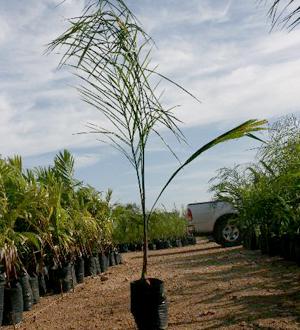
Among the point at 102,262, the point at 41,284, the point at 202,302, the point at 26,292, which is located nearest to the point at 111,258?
Result: the point at 102,262

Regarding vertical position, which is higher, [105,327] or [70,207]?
[70,207]

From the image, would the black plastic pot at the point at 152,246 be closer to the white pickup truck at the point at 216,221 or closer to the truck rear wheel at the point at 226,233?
the white pickup truck at the point at 216,221

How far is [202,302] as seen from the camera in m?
4.23

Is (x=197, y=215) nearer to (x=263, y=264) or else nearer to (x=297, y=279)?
(x=263, y=264)

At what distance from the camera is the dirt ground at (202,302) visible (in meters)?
3.58

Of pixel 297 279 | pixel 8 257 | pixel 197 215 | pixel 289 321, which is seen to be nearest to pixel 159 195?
pixel 289 321

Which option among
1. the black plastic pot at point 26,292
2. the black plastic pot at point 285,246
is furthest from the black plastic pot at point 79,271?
the black plastic pot at point 285,246

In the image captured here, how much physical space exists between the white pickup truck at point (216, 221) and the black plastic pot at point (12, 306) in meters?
7.26

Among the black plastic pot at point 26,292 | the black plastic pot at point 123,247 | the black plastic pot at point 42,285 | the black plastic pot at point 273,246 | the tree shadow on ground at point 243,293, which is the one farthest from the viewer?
the black plastic pot at point 123,247

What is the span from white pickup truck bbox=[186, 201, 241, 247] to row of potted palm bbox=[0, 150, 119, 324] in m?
4.22

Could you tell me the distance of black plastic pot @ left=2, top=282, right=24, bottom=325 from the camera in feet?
14.4

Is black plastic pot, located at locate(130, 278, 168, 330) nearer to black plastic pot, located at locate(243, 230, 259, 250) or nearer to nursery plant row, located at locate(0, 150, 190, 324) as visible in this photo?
nursery plant row, located at locate(0, 150, 190, 324)

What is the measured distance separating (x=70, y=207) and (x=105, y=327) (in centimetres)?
338

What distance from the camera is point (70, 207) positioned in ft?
23.0
